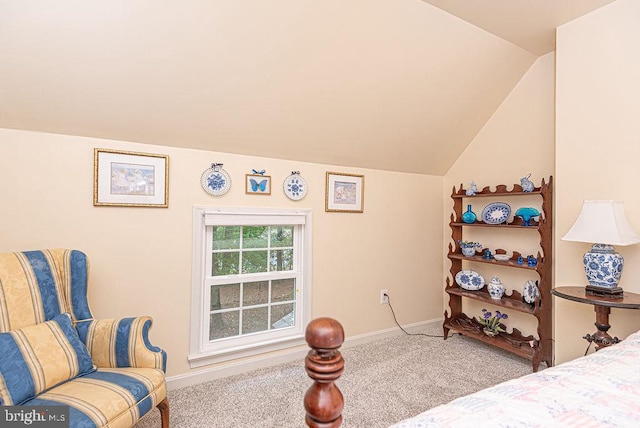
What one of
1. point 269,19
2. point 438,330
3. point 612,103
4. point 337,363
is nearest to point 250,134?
point 269,19

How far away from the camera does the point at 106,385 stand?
144 centimetres

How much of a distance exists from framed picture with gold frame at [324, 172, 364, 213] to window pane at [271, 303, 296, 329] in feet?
3.08

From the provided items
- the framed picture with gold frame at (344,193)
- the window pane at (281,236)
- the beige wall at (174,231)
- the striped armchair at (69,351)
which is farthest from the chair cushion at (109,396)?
the framed picture with gold frame at (344,193)

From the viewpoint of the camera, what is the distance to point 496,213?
2977 millimetres

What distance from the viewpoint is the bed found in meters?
0.76

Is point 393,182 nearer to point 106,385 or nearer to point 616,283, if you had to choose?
point 616,283

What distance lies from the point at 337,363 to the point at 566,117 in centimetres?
252

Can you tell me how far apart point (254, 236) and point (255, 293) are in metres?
0.48

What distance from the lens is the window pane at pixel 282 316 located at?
2775mm

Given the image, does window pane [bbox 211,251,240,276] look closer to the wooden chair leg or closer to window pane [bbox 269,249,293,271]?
window pane [bbox 269,249,293,271]

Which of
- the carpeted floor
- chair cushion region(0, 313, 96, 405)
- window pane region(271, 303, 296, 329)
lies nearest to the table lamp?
the carpeted floor

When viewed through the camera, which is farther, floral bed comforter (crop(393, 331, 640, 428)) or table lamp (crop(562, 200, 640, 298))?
table lamp (crop(562, 200, 640, 298))

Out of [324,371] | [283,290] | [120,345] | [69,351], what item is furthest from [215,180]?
[324,371]

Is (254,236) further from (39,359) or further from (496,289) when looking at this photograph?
(496,289)
